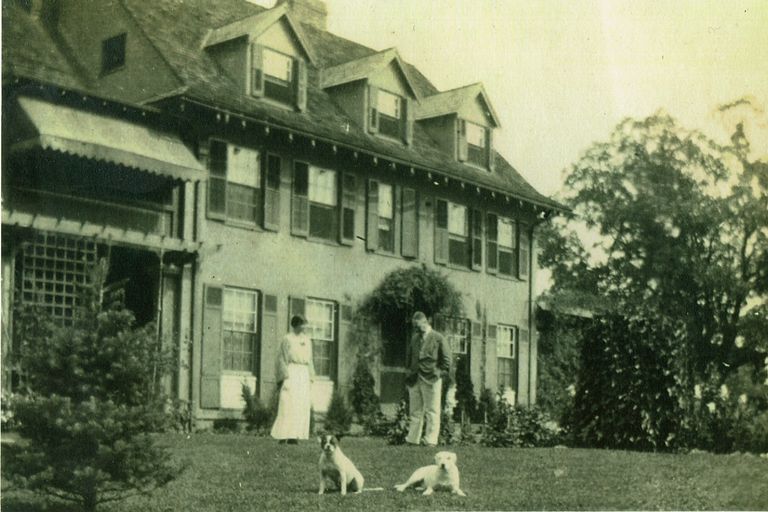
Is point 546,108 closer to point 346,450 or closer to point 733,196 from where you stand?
point 733,196

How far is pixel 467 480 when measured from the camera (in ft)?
30.0

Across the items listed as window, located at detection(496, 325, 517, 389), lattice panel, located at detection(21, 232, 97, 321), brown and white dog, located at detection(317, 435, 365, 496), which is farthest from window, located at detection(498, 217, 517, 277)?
lattice panel, located at detection(21, 232, 97, 321)

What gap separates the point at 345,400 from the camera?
12555 millimetres

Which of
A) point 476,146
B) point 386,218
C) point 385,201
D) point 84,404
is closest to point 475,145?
point 476,146

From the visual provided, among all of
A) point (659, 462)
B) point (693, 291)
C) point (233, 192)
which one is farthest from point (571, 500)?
point (233, 192)

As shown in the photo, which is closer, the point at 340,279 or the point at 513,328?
the point at 340,279

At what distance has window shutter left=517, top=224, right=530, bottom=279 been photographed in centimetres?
1379

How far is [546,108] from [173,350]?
14.1 feet

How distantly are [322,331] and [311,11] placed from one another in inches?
228

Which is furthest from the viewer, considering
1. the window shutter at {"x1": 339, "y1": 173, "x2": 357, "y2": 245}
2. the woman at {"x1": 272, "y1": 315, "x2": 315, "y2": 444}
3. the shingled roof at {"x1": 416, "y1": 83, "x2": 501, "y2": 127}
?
the window shutter at {"x1": 339, "y1": 173, "x2": 357, "y2": 245}

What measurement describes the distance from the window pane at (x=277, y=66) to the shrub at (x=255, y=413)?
4.58 meters

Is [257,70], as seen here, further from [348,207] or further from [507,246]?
[507,246]

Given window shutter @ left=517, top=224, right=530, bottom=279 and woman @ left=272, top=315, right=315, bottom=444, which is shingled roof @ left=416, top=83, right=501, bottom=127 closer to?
window shutter @ left=517, top=224, right=530, bottom=279

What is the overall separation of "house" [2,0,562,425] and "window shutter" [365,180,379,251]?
29mm
